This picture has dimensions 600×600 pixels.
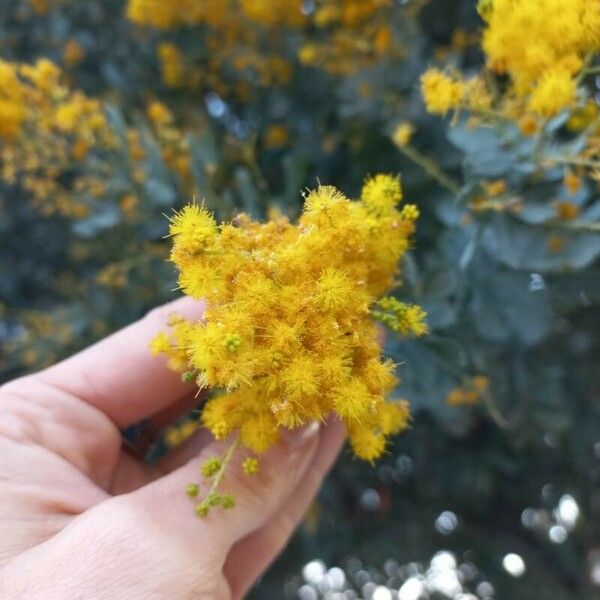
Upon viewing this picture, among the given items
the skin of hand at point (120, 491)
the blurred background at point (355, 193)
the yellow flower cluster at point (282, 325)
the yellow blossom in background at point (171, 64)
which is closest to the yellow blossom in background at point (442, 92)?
the blurred background at point (355, 193)

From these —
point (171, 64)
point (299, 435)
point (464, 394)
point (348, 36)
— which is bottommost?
point (464, 394)

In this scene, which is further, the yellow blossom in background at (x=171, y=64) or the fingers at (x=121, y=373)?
the yellow blossom in background at (x=171, y=64)

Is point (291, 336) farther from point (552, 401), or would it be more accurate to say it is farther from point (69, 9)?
point (69, 9)

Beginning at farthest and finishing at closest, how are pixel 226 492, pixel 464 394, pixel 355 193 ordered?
pixel 355 193
pixel 464 394
pixel 226 492

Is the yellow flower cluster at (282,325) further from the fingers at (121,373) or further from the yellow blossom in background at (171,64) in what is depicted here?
the yellow blossom in background at (171,64)

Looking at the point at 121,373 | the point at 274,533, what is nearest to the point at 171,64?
the point at 121,373

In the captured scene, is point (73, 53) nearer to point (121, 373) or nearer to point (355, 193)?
point (355, 193)

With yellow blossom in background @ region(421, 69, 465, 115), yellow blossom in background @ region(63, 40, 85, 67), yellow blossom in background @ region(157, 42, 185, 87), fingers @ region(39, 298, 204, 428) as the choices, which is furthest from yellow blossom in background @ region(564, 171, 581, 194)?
yellow blossom in background @ region(63, 40, 85, 67)
